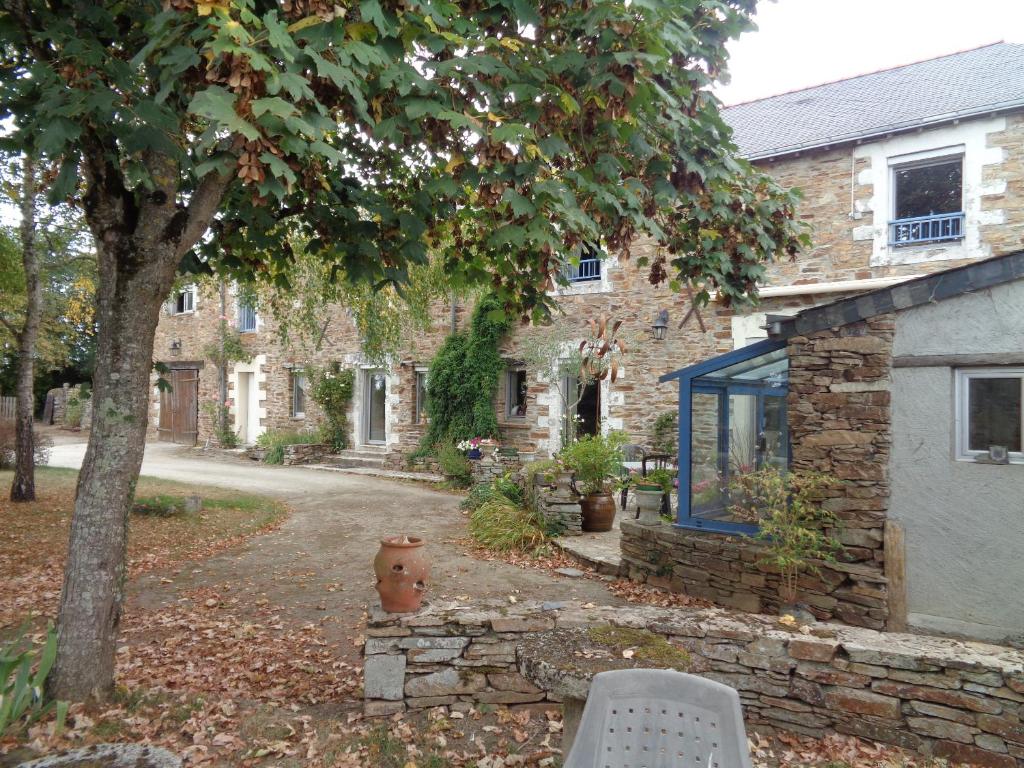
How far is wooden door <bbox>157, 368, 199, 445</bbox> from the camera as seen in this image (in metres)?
18.3

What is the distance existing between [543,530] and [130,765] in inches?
218

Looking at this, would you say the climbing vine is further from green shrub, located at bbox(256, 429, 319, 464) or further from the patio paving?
the patio paving

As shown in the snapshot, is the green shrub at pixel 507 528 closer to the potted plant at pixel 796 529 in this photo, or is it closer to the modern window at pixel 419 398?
the potted plant at pixel 796 529

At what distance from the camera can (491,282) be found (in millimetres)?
5688

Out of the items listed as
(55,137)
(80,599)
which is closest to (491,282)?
(55,137)

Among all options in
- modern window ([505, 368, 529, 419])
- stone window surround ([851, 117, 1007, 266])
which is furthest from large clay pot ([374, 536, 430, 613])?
modern window ([505, 368, 529, 419])

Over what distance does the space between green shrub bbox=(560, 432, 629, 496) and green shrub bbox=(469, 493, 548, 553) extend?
0.76m

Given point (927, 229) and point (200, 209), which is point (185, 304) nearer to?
point (200, 209)

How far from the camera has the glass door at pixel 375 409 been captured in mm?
14953

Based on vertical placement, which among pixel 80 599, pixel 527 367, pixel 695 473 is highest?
pixel 527 367

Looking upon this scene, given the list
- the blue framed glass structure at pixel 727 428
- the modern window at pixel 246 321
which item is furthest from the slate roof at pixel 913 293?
the modern window at pixel 246 321

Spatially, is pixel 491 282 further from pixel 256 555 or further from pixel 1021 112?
pixel 1021 112

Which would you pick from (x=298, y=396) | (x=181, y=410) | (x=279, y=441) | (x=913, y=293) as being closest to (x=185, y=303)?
(x=181, y=410)

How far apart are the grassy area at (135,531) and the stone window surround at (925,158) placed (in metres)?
9.16
